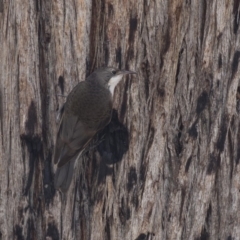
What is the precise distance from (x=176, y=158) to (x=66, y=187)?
33.3 inches

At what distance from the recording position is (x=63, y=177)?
4.59m

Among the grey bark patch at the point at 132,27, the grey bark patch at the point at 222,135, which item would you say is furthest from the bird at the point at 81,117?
the grey bark patch at the point at 222,135

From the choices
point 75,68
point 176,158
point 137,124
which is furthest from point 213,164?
point 75,68

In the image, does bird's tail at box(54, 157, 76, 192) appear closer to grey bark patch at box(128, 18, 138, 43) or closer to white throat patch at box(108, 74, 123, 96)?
white throat patch at box(108, 74, 123, 96)

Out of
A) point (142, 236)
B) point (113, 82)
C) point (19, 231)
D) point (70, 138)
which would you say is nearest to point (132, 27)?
point (113, 82)

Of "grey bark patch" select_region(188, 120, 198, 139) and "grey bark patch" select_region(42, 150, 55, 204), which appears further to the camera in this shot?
"grey bark patch" select_region(42, 150, 55, 204)

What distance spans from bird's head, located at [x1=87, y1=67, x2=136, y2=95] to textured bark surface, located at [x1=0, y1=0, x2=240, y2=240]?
6 cm

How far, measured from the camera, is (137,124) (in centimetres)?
Result: 461

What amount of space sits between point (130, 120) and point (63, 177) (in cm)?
65

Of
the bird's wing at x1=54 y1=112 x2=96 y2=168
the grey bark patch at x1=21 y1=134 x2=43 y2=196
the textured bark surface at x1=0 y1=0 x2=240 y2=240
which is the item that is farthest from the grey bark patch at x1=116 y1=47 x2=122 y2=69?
the grey bark patch at x1=21 y1=134 x2=43 y2=196

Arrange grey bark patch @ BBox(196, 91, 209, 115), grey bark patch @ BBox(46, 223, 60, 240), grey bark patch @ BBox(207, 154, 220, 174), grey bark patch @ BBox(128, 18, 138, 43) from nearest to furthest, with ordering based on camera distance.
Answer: grey bark patch @ BBox(128, 18, 138, 43)
grey bark patch @ BBox(196, 91, 209, 115)
grey bark patch @ BBox(207, 154, 220, 174)
grey bark patch @ BBox(46, 223, 60, 240)

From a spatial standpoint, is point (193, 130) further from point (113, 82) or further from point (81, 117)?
point (81, 117)

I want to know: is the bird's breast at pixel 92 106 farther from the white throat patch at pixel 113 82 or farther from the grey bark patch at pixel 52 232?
the grey bark patch at pixel 52 232

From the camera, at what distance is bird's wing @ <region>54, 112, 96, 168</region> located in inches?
183
